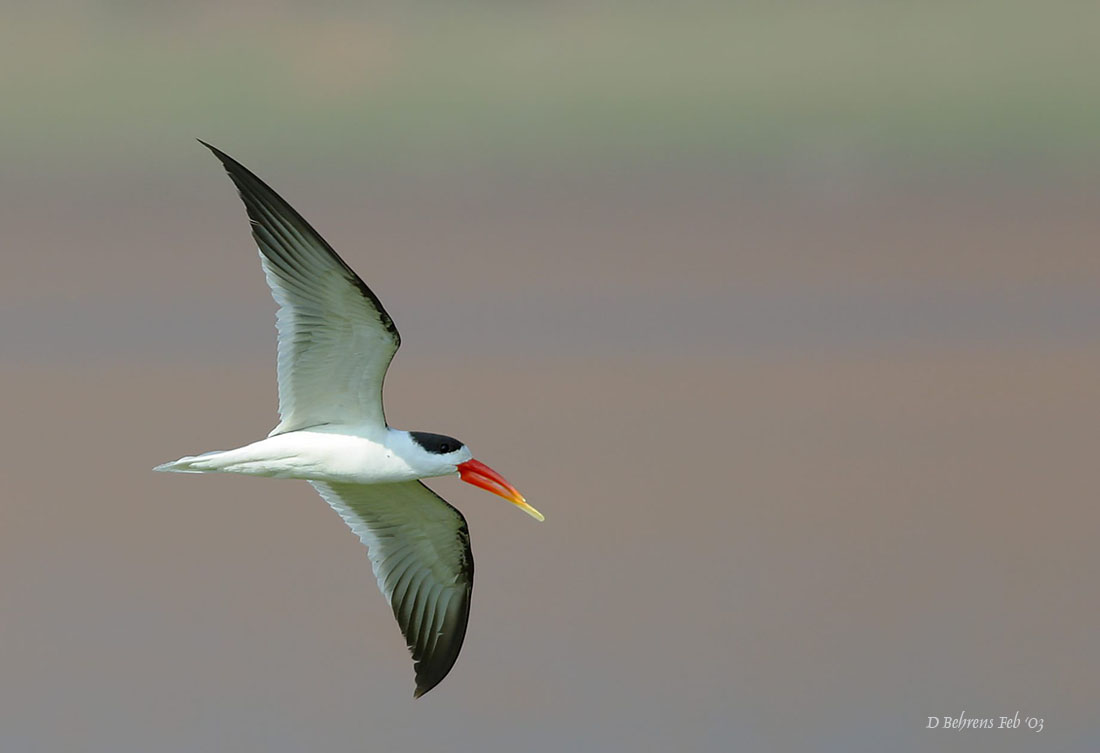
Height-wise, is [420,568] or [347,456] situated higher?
[347,456]

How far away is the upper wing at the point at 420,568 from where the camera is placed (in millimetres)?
12109

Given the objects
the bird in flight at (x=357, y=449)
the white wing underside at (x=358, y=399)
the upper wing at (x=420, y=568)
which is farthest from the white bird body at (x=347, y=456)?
the upper wing at (x=420, y=568)

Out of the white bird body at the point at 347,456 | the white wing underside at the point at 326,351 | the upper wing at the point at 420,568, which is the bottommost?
the upper wing at the point at 420,568

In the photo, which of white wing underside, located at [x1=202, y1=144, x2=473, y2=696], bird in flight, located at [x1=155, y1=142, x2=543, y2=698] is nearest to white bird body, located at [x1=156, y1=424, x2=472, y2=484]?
bird in flight, located at [x1=155, y1=142, x2=543, y2=698]

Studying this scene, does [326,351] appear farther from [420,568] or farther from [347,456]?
[420,568]

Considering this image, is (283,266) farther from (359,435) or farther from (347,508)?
(347,508)

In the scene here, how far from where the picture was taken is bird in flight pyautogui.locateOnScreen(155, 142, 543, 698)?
1007cm

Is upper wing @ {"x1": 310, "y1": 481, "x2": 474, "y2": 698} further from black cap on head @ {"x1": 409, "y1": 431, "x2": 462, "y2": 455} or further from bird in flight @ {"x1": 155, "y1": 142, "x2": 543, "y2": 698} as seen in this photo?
black cap on head @ {"x1": 409, "y1": 431, "x2": 462, "y2": 455}

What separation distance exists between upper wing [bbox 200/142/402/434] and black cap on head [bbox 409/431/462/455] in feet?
0.93

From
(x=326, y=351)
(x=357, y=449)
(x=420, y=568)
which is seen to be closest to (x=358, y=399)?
(x=357, y=449)

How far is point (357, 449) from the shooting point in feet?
35.1

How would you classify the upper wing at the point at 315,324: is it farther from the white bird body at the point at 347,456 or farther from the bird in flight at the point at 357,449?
the white bird body at the point at 347,456

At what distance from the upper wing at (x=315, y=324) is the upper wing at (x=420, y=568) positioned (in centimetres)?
143

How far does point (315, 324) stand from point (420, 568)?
2.75 m
